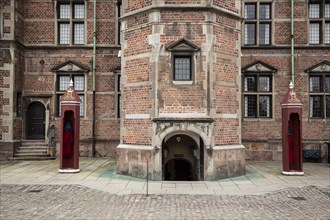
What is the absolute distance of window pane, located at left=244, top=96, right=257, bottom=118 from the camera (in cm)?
1647

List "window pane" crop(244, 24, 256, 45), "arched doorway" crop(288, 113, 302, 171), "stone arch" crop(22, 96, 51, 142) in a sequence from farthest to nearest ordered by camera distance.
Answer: "stone arch" crop(22, 96, 51, 142), "window pane" crop(244, 24, 256, 45), "arched doorway" crop(288, 113, 302, 171)

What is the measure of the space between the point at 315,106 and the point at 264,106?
2.57 metres

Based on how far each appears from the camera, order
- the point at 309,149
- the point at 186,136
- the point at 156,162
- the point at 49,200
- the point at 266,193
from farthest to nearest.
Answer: the point at 309,149
the point at 186,136
the point at 156,162
the point at 266,193
the point at 49,200

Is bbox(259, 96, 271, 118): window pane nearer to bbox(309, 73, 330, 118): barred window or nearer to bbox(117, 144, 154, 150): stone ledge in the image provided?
bbox(309, 73, 330, 118): barred window

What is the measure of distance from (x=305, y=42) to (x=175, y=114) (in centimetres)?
912

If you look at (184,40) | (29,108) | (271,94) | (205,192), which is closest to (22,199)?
(205,192)

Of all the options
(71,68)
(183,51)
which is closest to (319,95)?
(183,51)

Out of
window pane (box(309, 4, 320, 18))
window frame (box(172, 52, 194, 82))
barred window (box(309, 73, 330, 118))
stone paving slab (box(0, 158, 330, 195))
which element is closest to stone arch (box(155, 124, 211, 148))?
stone paving slab (box(0, 158, 330, 195))

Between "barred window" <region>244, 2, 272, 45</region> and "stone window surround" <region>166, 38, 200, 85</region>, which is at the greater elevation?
"barred window" <region>244, 2, 272, 45</region>

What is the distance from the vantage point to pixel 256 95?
1639 centimetres

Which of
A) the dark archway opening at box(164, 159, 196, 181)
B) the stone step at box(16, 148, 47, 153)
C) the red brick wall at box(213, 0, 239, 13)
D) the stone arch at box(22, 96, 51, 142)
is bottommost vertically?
the dark archway opening at box(164, 159, 196, 181)

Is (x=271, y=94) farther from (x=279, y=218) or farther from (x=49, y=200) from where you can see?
(x=49, y=200)

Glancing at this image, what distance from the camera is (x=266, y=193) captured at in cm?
930

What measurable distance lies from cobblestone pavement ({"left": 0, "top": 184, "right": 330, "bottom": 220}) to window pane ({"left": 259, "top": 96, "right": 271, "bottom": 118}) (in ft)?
22.6
